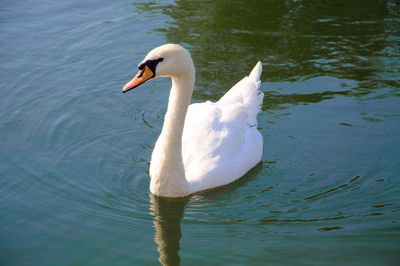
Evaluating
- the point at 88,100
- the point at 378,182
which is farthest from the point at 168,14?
the point at 378,182

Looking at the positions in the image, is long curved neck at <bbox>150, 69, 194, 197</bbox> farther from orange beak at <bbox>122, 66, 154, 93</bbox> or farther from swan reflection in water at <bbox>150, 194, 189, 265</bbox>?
orange beak at <bbox>122, 66, 154, 93</bbox>

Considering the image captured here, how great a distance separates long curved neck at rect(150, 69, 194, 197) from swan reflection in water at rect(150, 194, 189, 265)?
10 centimetres

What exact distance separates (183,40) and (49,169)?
4.56m

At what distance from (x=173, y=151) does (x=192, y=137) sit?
80 cm

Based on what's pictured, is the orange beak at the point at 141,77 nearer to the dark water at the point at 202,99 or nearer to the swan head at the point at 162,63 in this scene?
the swan head at the point at 162,63

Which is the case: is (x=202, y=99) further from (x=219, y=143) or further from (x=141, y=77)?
(x=141, y=77)

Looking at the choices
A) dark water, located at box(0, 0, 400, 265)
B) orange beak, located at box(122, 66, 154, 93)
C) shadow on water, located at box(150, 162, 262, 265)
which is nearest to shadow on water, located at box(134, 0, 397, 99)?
dark water, located at box(0, 0, 400, 265)

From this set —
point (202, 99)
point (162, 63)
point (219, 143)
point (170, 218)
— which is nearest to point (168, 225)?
point (170, 218)

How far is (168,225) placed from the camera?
6.62 meters

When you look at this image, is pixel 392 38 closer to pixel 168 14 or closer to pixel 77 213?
pixel 168 14

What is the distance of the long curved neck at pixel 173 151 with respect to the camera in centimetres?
680

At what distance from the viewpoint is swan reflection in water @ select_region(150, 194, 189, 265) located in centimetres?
611

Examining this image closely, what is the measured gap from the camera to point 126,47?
11.1 metres

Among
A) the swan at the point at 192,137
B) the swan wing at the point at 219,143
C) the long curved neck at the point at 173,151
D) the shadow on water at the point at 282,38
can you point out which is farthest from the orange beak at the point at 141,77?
the shadow on water at the point at 282,38
